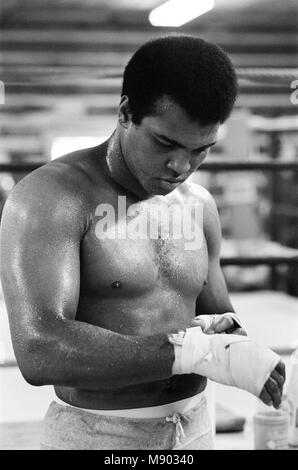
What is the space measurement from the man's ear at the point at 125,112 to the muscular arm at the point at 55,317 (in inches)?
8.3

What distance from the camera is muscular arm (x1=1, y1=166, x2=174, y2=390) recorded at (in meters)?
1.28

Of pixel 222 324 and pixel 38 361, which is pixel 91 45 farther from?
pixel 38 361

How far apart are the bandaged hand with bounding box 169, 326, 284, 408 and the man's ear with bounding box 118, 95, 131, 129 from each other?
1.43 feet

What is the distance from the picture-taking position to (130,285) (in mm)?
1480

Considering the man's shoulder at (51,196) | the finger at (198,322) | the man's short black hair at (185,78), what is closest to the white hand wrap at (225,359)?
the finger at (198,322)

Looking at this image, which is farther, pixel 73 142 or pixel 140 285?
pixel 73 142

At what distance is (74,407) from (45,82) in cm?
191

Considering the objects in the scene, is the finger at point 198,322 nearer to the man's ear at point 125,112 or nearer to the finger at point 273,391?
the finger at point 273,391

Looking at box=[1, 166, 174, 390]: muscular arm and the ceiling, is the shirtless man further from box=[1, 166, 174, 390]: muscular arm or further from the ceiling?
the ceiling

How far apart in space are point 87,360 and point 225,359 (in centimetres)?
25

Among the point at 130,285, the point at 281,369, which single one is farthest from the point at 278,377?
the point at 130,285

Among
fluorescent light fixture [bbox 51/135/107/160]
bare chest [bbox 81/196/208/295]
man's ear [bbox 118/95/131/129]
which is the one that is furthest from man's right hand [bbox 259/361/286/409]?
fluorescent light fixture [bbox 51/135/107/160]
